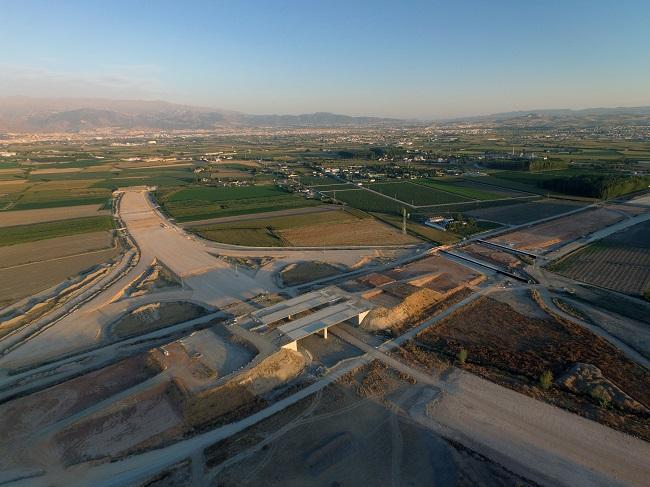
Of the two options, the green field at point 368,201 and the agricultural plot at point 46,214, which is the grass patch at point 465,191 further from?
the agricultural plot at point 46,214

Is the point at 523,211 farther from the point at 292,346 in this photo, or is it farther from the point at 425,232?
the point at 292,346

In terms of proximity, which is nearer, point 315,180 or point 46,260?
point 46,260

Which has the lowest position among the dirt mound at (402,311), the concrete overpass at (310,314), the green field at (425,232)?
the green field at (425,232)

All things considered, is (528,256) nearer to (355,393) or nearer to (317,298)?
(317,298)

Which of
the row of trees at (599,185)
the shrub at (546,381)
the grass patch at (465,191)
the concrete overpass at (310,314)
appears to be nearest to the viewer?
the shrub at (546,381)

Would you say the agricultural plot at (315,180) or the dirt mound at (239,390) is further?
the agricultural plot at (315,180)

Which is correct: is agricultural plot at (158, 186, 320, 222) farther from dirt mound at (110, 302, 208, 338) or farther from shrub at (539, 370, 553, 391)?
shrub at (539, 370, 553, 391)

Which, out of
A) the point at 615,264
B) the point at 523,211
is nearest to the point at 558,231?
the point at 523,211

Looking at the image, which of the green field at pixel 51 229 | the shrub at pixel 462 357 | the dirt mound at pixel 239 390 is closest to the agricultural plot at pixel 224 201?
the green field at pixel 51 229
